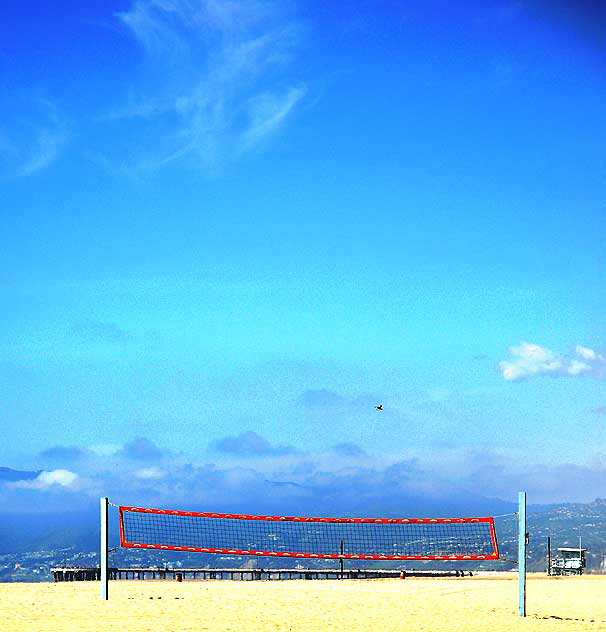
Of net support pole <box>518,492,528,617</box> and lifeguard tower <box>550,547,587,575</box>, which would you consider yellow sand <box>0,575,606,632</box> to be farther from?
lifeguard tower <box>550,547,587,575</box>

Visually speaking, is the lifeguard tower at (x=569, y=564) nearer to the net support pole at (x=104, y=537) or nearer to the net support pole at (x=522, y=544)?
the net support pole at (x=522, y=544)

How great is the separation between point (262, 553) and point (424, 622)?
11468 mm

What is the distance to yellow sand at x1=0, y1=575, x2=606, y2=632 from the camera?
77.5 ft

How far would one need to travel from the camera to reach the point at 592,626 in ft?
80.1

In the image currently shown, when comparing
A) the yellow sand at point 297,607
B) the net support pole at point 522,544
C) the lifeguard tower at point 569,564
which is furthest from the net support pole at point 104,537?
the lifeguard tower at point 569,564

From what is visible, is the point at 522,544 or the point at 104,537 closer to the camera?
the point at 522,544

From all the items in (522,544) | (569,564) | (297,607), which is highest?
(522,544)

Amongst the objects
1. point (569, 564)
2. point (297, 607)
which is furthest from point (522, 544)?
point (569, 564)

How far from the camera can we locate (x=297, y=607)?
27.0 meters

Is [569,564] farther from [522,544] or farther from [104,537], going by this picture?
[104,537]

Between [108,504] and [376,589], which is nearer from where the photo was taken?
[108,504]

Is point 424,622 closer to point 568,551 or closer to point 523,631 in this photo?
point 523,631

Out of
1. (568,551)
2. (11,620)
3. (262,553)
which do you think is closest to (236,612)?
(11,620)

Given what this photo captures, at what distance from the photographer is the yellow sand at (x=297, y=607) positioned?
23.6m
